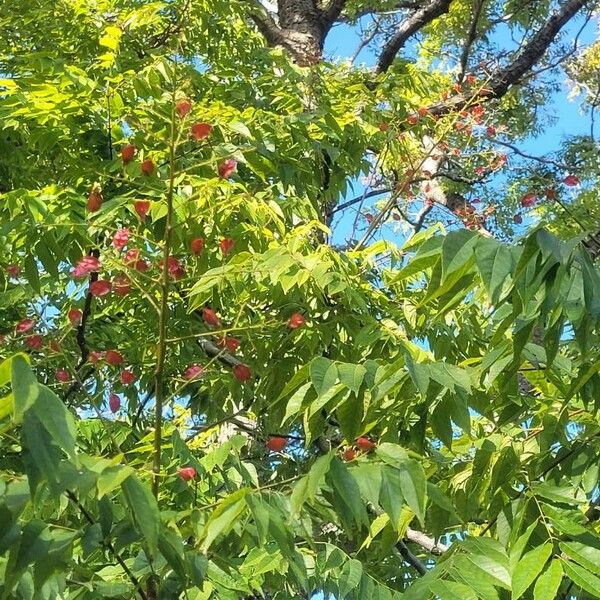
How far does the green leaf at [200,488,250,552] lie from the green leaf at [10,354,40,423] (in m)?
0.38

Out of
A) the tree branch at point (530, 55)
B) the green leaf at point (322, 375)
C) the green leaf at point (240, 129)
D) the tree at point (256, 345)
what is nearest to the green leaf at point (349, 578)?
the tree at point (256, 345)

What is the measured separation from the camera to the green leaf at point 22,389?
0.98m

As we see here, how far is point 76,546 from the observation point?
1618 millimetres

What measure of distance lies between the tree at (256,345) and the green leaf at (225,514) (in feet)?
0.04

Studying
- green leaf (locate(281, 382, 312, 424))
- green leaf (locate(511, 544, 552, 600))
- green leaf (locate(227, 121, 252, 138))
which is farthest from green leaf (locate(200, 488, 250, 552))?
green leaf (locate(227, 121, 252, 138))

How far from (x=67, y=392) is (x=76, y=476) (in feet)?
4.57

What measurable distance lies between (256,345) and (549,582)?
1.32m

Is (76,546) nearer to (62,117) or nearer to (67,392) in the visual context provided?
(67,392)

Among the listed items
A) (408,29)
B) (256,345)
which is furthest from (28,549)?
(408,29)

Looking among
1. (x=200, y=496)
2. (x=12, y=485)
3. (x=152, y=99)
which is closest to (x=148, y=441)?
(x=200, y=496)

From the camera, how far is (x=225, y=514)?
1.28 metres

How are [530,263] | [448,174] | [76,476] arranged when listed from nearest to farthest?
[76,476]
[530,263]
[448,174]

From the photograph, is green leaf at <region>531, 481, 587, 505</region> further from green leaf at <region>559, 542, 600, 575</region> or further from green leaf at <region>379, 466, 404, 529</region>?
green leaf at <region>379, 466, 404, 529</region>

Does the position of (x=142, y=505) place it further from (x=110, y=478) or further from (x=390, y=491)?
(x=390, y=491)
